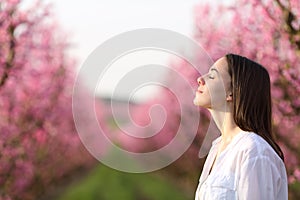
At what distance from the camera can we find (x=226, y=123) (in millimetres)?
3113

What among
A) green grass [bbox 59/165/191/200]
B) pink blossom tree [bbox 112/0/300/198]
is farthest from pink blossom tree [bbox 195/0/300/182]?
green grass [bbox 59/165/191/200]

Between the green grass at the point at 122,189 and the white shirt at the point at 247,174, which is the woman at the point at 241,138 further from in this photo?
the green grass at the point at 122,189

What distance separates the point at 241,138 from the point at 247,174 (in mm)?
206

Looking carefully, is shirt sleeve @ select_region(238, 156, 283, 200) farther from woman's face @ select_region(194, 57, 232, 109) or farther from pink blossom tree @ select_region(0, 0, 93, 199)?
pink blossom tree @ select_region(0, 0, 93, 199)

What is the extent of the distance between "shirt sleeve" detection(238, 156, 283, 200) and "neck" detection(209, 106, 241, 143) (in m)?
0.27

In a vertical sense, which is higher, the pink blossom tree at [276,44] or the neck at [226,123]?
the neck at [226,123]

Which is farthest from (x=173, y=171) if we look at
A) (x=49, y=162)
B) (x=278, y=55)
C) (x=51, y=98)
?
(x=278, y=55)

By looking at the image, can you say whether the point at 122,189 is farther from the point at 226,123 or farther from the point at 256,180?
the point at 256,180

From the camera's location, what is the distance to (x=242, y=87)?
9.81 ft

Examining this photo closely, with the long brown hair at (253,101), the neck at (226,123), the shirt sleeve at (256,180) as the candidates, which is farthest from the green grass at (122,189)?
Result: the shirt sleeve at (256,180)

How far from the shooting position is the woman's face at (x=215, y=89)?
3070 millimetres

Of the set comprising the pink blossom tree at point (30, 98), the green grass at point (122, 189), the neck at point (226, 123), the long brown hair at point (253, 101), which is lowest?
the green grass at point (122, 189)

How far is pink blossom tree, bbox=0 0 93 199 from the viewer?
949cm

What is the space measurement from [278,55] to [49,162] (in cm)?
1018
